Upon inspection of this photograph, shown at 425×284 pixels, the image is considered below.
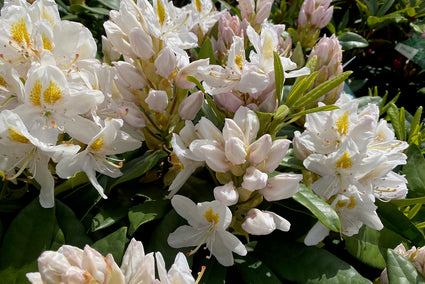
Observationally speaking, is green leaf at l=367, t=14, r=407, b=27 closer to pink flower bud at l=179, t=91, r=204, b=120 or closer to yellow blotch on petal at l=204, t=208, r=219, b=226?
pink flower bud at l=179, t=91, r=204, b=120

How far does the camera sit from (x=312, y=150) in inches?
36.3

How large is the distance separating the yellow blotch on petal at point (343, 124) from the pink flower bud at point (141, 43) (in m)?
0.41

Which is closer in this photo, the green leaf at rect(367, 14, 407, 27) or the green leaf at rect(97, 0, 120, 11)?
the green leaf at rect(97, 0, 120, 11)

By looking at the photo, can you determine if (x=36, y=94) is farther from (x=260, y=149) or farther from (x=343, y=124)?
(x=343, y=124)

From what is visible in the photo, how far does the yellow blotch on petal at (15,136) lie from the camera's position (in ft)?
2.68

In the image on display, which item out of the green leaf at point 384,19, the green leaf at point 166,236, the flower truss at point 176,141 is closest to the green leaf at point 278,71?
the flower truss at point 176,141

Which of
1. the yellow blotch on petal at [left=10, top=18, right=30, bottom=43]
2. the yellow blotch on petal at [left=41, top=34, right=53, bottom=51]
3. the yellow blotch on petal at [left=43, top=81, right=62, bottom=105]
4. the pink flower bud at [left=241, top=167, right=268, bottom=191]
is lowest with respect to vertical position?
the pink flower bud at [left=241, top=167, right=268, bottom=191]

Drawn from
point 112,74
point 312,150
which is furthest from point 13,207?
point 312,150

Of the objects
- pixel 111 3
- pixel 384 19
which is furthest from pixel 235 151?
pixel 384 19

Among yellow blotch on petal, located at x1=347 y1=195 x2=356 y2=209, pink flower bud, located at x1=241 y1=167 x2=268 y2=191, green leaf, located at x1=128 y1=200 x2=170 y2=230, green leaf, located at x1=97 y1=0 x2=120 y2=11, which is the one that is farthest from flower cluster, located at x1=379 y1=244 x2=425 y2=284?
green leaf, located at x1=97 y1=0 x2=120 y2=11

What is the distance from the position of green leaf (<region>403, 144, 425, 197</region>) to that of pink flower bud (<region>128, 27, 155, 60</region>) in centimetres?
71

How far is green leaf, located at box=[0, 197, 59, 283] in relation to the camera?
0.83 meters

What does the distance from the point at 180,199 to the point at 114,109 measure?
25 cm

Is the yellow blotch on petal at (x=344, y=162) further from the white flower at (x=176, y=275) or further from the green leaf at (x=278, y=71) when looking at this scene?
the white flower at (x=176, y=275)
